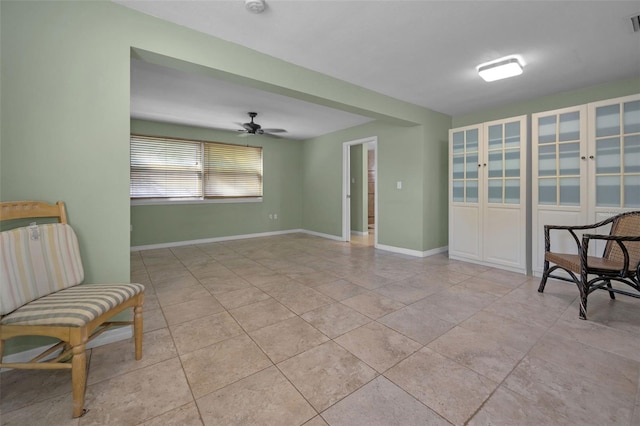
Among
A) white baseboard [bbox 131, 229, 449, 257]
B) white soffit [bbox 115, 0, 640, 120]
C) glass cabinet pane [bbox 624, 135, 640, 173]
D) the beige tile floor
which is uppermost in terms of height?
white soffit [bbox 115, 0, 640, 120]

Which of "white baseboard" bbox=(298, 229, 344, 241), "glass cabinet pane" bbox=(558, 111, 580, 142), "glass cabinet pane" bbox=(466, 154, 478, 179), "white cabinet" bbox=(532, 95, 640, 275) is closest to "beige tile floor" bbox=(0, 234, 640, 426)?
"white cabinet" bbox=(532, 95, 640, 275)

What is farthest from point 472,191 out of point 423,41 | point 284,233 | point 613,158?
point 284,233

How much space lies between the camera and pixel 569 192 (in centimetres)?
315

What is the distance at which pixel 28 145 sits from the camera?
1.67m

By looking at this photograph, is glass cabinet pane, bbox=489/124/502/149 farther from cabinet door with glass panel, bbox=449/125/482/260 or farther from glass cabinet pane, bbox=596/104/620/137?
glass cabinet pane, bbox=596/104/620/137

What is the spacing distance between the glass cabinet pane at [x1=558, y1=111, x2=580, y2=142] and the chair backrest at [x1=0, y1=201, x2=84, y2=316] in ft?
15.7

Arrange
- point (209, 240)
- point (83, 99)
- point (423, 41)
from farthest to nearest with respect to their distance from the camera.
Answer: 1. point (209, 240)
2. point (423, 41)
3. point (83, 99)

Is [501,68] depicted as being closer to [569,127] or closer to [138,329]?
[569,127]

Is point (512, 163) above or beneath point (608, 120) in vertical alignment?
beneath

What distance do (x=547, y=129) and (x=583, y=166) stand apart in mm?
579

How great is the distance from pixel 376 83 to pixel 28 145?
322cm

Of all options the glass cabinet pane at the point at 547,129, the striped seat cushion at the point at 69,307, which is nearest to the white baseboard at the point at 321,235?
the glass cabinet pane at the point at 547,129

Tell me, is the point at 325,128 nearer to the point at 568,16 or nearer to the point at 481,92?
the point at 481,92

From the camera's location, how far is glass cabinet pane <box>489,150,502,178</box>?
367 cm
